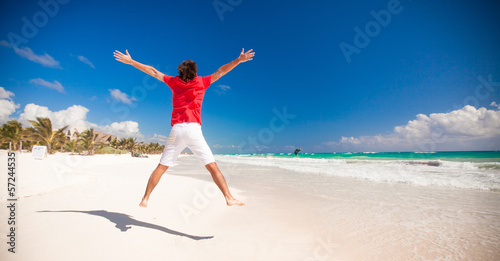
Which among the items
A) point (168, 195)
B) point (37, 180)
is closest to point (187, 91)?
point (168, 195)

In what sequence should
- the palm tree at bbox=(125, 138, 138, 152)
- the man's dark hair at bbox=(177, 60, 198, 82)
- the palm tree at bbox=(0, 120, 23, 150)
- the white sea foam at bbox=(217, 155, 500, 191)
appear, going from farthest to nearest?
the palm tree at bbox=(125, 138, 138, 152) → the palm tree at bbox=(0, 120, 23, 150) → the white sea foam at bbox=(217, 155, 500, 191) → the man's dark hair at bbox=(177, 60, 198, 82)

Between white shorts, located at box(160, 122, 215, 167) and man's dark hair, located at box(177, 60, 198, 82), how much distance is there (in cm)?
68

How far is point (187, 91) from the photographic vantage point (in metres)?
2.81

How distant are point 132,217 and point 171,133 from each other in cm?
181

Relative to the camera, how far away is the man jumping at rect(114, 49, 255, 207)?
269 centimetres

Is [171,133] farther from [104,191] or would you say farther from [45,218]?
[104,191]

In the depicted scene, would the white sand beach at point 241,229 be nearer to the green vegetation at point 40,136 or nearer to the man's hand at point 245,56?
the man's hand at point 245,56

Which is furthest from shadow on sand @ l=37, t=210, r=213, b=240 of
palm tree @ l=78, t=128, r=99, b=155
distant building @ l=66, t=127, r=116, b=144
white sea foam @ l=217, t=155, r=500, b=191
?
distant building @ l=66, t=127, r=116, b=144

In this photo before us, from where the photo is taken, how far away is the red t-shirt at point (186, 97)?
8.96 ft

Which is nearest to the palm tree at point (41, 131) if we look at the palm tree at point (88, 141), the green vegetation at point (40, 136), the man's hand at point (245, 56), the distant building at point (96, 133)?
the green vegetation at point (40, 136)

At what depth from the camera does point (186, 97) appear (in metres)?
2.80

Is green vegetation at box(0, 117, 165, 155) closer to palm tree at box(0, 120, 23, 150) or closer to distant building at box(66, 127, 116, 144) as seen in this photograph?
palm tree at box(0, 120, 23, 150)

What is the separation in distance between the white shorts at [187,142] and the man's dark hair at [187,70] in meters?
0.68

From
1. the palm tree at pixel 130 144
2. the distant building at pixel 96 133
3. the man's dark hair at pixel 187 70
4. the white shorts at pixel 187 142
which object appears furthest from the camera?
the palm tree at pixel 130 144
